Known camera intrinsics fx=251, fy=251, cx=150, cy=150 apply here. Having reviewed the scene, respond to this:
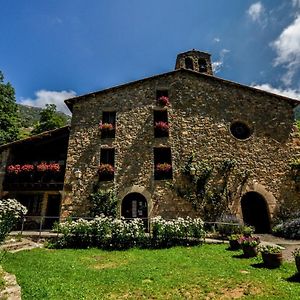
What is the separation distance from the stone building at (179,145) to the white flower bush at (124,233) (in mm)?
2912

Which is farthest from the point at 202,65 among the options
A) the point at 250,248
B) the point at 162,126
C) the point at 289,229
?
the point at 250,248

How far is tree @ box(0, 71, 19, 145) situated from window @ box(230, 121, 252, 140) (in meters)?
20.7

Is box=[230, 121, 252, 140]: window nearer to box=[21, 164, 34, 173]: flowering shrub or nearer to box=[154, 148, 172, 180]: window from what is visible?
box=[154, 148, 172, 180]: window

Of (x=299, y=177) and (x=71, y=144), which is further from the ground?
(x=71, y=144)

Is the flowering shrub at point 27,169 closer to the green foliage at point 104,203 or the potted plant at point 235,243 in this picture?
the green foliage at point 104,203

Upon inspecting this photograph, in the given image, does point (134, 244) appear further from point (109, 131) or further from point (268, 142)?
point (268, 142)

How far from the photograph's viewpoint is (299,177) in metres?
14.6

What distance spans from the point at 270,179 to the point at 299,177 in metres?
1.73

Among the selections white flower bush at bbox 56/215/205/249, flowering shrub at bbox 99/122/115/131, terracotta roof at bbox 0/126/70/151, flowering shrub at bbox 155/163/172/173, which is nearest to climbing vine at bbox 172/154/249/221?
flowering shrub at bbox 155/163/172/173

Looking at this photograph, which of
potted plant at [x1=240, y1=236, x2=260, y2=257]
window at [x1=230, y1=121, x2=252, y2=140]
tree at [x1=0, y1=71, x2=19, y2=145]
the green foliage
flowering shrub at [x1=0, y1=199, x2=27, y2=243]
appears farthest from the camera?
tree at [x1=0, y1=71, x2=19, y2=145]

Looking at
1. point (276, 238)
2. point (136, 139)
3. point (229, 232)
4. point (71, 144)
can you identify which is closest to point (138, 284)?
point (229, 232)

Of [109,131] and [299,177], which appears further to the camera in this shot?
[109,131]

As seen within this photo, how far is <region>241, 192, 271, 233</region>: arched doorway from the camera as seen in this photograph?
1436cm

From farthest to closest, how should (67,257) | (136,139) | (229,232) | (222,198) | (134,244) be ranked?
1. (136,139)
2. (222,198)
3. (229,232)
4. (134,244)
5. (67,257)
